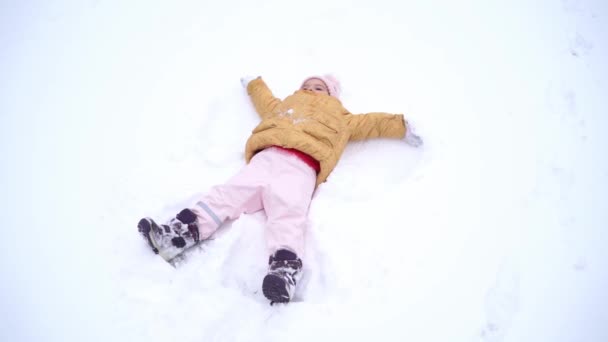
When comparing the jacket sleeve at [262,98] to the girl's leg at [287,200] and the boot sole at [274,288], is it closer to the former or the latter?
the girl's leg at [287,200]

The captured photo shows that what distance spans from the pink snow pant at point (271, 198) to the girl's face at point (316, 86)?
65 cm

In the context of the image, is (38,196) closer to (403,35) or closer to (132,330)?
(132,330)

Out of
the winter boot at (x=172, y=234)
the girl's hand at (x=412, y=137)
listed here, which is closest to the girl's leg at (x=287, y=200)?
the winter boot at (x=172, y=234)

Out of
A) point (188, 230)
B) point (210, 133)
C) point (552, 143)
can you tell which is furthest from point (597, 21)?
point (188, 230)

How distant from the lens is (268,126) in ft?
7.84

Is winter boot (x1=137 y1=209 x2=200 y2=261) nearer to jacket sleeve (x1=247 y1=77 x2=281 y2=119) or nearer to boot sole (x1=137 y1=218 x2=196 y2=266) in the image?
boot sole (x1=137 y1=218 x2=196 y2=266)

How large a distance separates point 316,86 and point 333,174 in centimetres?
73

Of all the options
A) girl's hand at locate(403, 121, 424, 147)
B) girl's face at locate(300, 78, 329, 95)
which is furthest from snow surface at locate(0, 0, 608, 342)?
girl's face at locate(300, 78, 329, 95)

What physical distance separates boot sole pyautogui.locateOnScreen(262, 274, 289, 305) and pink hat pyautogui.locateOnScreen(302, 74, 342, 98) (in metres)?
1.52

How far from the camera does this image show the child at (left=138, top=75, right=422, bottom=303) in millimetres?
1839

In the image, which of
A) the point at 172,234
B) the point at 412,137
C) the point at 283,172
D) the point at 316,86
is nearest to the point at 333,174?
the point at 283,172

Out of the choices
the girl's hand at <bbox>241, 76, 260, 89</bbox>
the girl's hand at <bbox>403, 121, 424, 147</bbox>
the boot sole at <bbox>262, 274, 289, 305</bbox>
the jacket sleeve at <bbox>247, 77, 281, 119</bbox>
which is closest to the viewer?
the boot sole at <bbox>262, 274, 289, 305</bbox>

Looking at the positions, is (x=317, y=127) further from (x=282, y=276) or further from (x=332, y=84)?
(x=282, y=276)

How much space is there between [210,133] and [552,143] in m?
2.16
